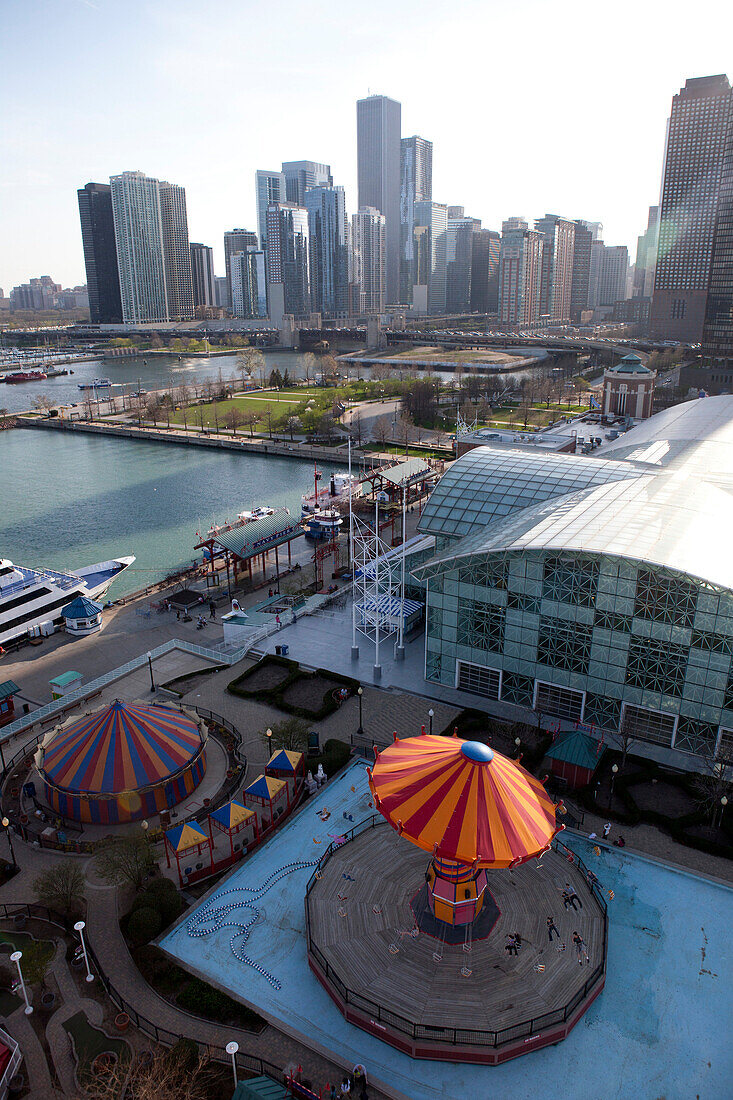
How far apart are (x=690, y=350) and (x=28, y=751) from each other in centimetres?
18126

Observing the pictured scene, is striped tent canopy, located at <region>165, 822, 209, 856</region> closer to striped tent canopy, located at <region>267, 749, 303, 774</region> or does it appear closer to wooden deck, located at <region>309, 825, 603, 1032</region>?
striped tent canopy, located at <region>267, 749, 303, 774</region>

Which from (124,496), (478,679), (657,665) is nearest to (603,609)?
(657,665)

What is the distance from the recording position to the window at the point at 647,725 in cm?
3184

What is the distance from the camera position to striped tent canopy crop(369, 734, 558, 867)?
19.9 metres

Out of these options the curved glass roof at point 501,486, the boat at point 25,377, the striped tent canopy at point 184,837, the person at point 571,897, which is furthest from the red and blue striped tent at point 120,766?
the boat at point 25,377

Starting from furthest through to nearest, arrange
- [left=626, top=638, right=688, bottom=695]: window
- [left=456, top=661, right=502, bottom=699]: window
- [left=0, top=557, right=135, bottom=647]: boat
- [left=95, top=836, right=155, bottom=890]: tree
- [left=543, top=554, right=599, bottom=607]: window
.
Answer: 1. [left=0, top=557, right=135, bottom=647]: boat
2. [left=456, top=661, right=502, bottom=699]: window
3. [left=543, top=554, right=599, bottom=607]: window
4. [left=626, top=638, right=688, bottom=695]: window
5. [left=95, top=836, right=155, bottom=890]: tree

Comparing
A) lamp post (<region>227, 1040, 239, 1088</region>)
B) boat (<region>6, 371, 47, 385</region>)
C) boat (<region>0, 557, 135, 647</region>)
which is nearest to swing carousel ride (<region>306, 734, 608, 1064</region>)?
lamp post (<region>227, 1040, 239, 1088</region>)

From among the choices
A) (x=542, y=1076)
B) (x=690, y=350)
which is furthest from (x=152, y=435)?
(x=690, y=350)

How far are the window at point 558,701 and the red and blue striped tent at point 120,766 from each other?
52.5 ft

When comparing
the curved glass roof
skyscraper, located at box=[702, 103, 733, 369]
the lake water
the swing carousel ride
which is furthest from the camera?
skyscraper, located at box=[702, 103, 733, 369]

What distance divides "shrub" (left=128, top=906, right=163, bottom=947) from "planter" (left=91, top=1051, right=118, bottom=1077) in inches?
142

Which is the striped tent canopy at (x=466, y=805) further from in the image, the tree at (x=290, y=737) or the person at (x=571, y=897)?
the tree at (x=290, y=737)

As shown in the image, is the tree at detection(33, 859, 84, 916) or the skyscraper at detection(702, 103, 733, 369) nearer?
the tree at detection(33, 859, 84, 916)

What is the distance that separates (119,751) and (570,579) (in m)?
20.5
